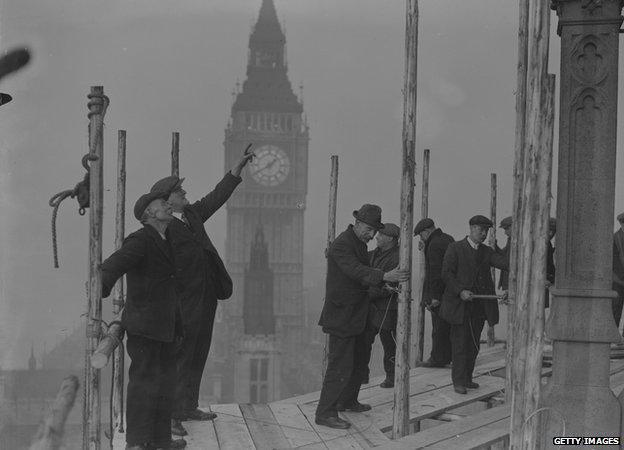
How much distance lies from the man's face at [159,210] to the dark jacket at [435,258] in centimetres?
453

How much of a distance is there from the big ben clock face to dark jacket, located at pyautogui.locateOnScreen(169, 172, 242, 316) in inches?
3479

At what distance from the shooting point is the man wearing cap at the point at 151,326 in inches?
224

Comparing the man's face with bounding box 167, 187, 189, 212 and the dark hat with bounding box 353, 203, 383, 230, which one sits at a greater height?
the man's face with bounding box 167, 187, 189, 212

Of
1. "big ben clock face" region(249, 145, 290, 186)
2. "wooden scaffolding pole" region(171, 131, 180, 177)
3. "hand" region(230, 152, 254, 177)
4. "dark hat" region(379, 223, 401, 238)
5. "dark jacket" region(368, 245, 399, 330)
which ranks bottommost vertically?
Answer: "dark jacket" region(368, 245, 399, 330)

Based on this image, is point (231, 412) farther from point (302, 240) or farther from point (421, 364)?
point (302, 240)

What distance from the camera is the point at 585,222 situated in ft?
19.6

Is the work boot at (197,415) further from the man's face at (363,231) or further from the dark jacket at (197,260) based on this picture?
the man's face at (363,231)

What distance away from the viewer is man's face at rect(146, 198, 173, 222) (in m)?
5.79

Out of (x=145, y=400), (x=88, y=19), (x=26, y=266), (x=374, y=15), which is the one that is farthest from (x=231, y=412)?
(x=374, y=15)

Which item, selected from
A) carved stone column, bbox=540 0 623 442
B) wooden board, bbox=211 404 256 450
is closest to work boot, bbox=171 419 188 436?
wooden board, bbox=211 404 256 450

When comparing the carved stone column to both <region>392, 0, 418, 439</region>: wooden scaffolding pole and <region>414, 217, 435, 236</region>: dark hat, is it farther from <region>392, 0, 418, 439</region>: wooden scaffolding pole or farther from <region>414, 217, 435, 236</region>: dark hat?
<region>414, 217, 435, 236</region>: dark hat

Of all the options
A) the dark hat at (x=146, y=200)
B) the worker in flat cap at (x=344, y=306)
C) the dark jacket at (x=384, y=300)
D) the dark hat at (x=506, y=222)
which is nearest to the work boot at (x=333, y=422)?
the worker in flat cap at (x=344, y=306)

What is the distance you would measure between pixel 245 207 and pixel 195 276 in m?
95.9

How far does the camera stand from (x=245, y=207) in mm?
102500
